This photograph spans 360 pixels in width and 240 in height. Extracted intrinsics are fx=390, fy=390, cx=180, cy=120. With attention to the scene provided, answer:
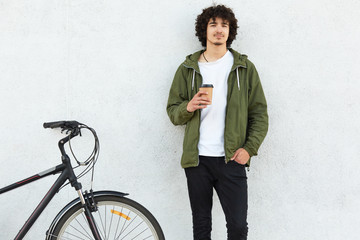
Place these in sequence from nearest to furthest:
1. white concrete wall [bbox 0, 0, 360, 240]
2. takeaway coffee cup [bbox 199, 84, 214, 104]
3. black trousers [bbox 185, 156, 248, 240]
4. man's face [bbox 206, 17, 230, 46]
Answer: takeaway coffee cup [bbox 199, 84, 214, 104] < black trousers [bbox 185, 156, 248, 240] < man's face [bbox 206, 17, 230, 46] < white concrete wall [bbox 0, 0, 360, 240]

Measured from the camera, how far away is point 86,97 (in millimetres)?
3344

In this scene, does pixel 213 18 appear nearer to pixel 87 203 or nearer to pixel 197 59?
pixel 197 59

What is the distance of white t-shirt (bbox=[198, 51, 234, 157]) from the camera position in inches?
113

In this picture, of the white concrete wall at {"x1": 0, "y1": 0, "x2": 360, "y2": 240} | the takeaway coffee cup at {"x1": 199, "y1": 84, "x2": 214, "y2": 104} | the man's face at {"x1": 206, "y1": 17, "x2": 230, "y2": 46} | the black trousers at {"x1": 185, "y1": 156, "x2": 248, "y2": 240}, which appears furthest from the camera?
the white concrete wall at {"x1": 0, "y1": 0, "x2": 360, "y2": 240}

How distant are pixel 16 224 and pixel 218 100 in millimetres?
2048

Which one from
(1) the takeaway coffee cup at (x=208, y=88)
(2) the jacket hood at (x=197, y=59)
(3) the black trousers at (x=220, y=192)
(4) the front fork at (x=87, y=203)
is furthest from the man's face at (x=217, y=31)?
(4) the front fork at (x=87, y=203)

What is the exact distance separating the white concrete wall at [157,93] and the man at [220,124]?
368 millimetres

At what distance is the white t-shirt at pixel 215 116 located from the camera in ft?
9.46

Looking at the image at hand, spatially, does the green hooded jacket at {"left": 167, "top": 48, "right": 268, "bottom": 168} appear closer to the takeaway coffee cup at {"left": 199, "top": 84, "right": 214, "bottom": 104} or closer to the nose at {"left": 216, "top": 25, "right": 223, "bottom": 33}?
the nose at {"left": 216, "top": 25, "right": 223, "bottom": 33}

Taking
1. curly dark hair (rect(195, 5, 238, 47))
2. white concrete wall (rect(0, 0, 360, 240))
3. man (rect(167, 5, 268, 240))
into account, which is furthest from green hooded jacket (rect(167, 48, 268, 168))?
white concrete wall (rect(0, 0, 360, 240))

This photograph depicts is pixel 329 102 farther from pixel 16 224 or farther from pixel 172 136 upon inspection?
pixel 16 224

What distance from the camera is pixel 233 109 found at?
287cm

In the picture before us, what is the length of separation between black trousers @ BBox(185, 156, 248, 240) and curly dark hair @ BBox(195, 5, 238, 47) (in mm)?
994

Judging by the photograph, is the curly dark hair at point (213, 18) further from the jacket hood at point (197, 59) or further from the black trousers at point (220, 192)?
the black trousers at point (220, 192)
